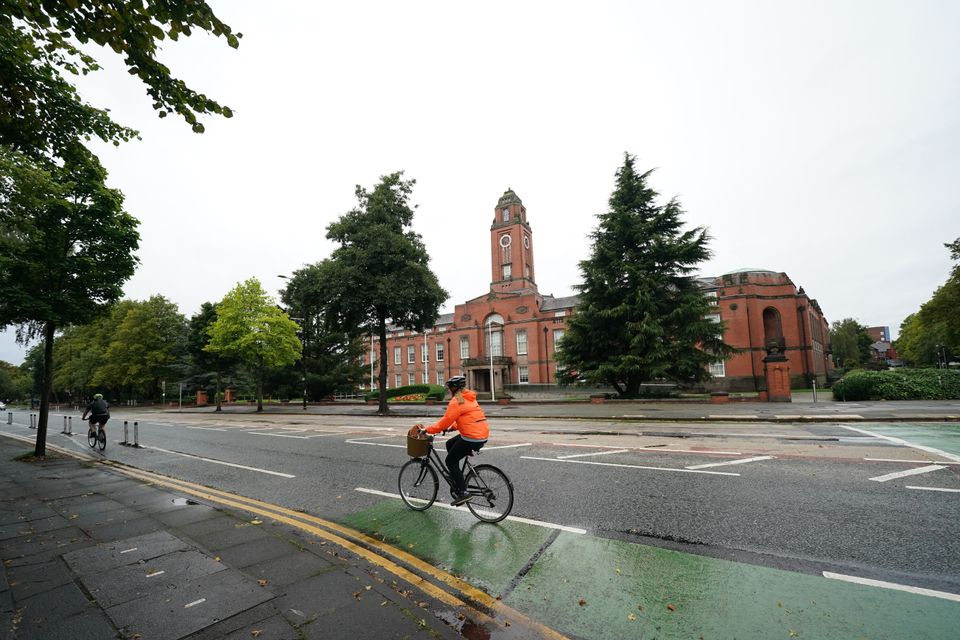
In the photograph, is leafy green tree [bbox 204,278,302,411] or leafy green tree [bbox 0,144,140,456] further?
leafy green tree [bbox 204,278,302,411]

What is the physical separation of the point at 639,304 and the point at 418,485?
909 inches

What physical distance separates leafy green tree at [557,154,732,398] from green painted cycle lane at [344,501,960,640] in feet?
74.1

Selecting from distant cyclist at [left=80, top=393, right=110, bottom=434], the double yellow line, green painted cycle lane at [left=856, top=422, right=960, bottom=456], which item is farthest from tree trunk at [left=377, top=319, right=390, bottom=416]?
green painted cycle lane at [left=856, top=422, right=960, bottom=456]

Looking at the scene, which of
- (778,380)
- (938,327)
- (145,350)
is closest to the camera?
(778,380)

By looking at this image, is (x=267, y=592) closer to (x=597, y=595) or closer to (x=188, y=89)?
(x=597, y=595)

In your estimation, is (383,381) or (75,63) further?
(383,381)

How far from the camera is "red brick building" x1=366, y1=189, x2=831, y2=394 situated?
4100cm

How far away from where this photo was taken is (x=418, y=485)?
19.0ft

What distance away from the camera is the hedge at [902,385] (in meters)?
21.0

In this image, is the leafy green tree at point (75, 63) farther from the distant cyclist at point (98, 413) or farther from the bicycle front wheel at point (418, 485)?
the distant cyclist at point (98, 413)

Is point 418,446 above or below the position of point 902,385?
above

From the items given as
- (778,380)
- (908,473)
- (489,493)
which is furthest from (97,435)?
(778,380)

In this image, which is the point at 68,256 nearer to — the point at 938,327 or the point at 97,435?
the point at 97,435

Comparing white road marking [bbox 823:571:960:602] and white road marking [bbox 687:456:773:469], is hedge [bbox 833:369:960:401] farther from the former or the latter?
white road marking [bbox 823:571:960:602]
